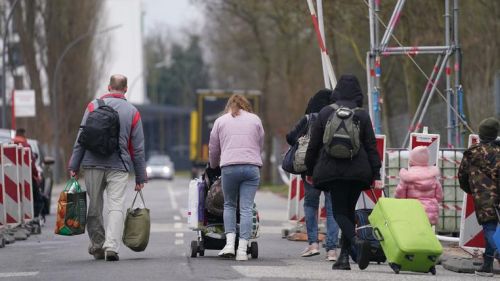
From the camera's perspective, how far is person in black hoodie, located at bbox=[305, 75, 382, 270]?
40.7 feet

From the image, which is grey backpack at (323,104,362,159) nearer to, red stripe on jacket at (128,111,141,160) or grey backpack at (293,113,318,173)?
grey backpack at (293,113,318,173)

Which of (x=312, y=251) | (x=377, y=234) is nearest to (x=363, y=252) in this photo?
(x=377, y=234)

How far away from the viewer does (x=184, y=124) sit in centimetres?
11262

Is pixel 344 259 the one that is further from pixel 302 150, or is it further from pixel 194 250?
pixel 194 250

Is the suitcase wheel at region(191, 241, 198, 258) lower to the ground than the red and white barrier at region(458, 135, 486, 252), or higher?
lower

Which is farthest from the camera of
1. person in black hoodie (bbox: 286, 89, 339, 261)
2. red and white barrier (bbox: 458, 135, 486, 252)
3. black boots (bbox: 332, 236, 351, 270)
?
red and white barrier (bbox: 458, 135, 486, 252)

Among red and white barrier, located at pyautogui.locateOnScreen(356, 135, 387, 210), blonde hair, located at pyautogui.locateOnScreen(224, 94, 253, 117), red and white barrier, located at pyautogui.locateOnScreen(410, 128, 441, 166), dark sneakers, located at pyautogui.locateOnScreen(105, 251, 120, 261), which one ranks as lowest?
dark sneakers, located at pyautogui.locateOnScreen(105, 251, 120, 261)

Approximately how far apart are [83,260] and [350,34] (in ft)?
75.0

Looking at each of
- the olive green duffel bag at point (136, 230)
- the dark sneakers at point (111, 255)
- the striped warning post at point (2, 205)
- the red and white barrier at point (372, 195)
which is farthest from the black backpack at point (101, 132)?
the striped warning post at point (2, 205)

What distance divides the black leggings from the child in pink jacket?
4.06ft

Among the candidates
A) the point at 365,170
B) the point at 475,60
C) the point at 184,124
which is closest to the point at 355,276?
the point at 365,170

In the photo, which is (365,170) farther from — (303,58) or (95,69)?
(95,69)

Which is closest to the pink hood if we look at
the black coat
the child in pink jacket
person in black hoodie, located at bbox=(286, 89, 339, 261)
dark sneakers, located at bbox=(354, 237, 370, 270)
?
the child in pink jacket

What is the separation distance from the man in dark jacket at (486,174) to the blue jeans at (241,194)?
2.08 metres
